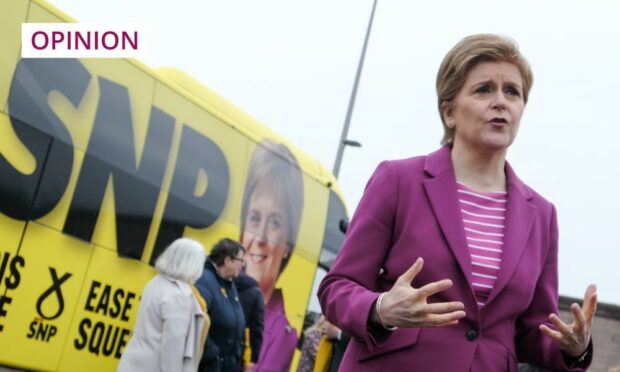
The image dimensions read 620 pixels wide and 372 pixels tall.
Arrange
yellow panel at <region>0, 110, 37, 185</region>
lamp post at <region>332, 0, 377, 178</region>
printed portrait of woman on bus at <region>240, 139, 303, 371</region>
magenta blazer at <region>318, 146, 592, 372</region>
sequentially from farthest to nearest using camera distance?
1. lamp post at <region>332, 0, 377, 178</region>
2. printed portrait of woman on bus at <region>240, 139, 303, 371</region>
3. yellow panel at <region>0, 110, 37, 185</region>
4. magenta blazer at <region>318, 146, 592, 372</region>

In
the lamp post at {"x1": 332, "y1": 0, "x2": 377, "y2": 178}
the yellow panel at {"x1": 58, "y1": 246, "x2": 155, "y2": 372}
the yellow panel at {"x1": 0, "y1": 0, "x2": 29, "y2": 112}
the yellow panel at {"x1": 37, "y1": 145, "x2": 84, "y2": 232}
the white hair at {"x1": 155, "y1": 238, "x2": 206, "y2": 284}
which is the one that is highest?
the lamp post at {"x1": 332, "y1": 0, "x2": 377, "y2": 178}

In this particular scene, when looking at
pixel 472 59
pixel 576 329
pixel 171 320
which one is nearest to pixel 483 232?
pixel 576 329

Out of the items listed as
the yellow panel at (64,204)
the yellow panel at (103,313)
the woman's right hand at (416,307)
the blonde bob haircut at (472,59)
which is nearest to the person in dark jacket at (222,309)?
the yellow panel at (103,313)

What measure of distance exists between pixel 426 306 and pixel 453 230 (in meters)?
0.37

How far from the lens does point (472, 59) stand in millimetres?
2908

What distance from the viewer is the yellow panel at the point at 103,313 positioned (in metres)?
8.88

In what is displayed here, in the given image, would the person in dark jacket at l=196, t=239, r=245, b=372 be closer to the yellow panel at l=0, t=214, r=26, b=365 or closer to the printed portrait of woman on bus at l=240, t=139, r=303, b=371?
the yellow panel at l=0, t=214, r=26, b=365

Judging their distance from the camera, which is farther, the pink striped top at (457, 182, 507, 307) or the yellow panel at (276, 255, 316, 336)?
the yellow panel at (276, 255, 316, 336)

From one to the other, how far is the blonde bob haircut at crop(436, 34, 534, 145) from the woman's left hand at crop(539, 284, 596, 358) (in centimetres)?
58

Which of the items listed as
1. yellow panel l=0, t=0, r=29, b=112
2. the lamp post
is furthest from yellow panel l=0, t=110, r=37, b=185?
the lamp post

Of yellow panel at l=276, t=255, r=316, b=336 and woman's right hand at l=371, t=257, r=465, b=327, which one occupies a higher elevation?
yellow panel at l=276, t=255, r=316, b=336

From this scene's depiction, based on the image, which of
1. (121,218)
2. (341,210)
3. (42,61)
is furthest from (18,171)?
(341,210)

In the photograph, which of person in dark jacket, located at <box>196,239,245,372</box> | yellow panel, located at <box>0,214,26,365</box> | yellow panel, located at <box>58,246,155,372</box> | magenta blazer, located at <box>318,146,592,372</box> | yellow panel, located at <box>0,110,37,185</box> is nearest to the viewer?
magenta blazer, located at <box>318,146,592,372</box>

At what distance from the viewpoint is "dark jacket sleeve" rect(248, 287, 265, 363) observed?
420 inches
